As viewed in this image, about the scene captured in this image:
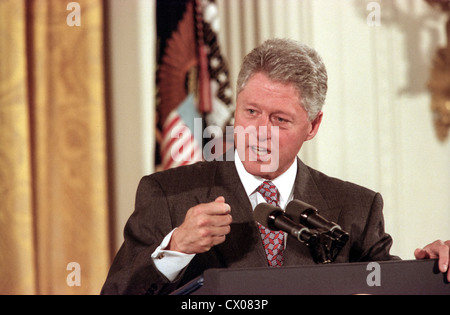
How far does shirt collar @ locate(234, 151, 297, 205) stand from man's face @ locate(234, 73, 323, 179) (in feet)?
0.06

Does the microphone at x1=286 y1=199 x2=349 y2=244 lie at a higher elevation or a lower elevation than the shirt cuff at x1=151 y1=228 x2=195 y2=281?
higher

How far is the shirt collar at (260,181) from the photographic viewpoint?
188 centimetres

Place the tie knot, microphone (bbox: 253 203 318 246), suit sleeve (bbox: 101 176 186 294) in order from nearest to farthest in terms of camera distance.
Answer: microphone (bbox: 253 203 318 246) → suit sleeve (bbox: 101 176 186 294) → the tie knot

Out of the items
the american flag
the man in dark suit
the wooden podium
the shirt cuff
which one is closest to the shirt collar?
the man in dark suit

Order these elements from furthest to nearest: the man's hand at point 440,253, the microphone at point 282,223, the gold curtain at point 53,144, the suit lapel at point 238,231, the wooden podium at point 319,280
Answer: the gold curtain at point 53,144 → the suit lapel at point 238,231 → the man's hand at point 440,253 → the microphone at point 282,223 → the wooden podium at point 319,280

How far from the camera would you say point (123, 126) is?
9.84 feet

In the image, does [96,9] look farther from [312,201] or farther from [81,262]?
[312,201]

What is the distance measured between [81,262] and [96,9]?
114 cm

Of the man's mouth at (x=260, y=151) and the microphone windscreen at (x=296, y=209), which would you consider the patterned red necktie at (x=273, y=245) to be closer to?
the man's mouth at (x=260, y=151)

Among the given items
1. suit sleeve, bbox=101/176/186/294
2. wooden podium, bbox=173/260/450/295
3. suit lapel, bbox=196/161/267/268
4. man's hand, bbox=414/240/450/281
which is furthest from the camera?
suit lapel, bbox=196/161/267/268

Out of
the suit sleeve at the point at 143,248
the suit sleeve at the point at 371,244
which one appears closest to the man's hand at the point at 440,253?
the suit sleeve at the point at 371,244

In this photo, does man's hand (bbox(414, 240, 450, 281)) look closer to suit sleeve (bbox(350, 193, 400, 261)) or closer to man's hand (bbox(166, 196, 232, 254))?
suit sleeve (bbox(350, 193, 400, 261))

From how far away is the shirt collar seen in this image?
188 centimetres

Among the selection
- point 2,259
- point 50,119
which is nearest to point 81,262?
point 2,259
